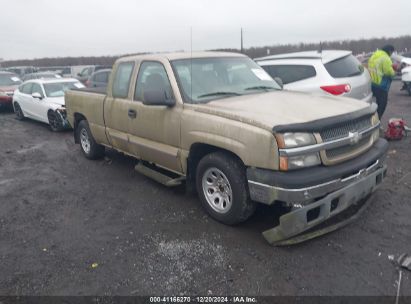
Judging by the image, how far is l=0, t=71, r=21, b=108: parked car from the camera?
47.6ft

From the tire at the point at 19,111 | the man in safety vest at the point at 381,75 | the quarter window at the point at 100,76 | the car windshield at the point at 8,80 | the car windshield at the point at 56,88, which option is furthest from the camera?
the car windshield at the point at 8,80

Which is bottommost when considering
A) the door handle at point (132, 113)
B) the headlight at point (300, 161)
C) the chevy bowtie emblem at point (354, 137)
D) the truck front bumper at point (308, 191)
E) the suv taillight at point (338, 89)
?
the truck front bumper at point (308, 191)

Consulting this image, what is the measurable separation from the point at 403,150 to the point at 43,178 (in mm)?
6388

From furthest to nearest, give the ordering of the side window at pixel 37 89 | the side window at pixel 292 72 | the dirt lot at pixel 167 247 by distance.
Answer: the side window at pixel 37 89 → the side window at pixel 292 72 → the dirt lot at pixel 167 247

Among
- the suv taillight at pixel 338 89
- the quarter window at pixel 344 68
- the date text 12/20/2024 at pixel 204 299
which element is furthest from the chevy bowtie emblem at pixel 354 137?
the quarter window at pixel 344 68

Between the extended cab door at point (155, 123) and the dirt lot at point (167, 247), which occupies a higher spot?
the extended cab door at point (155, 123)

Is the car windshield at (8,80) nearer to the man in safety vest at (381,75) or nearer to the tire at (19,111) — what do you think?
the tire at (19,111)

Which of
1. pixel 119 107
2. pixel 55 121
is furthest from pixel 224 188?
pixel 55 121

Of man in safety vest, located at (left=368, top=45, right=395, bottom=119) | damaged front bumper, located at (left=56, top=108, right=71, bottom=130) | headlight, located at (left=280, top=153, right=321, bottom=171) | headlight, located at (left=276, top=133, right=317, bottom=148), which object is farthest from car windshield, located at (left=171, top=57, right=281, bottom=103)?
damaged front bumper, located at (left=56, top=108, right=71, bottom=130)

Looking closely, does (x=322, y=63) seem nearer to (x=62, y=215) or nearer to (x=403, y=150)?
(x=403, y=150)

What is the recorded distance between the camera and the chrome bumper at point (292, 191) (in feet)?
10.8

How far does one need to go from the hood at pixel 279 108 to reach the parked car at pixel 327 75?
236 centimetres

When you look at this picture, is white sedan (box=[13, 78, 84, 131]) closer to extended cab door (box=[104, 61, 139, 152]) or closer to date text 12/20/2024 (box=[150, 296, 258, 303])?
extended cab door (box=[104, 61, 139, 152])

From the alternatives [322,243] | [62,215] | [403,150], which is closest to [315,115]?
[322,243]
